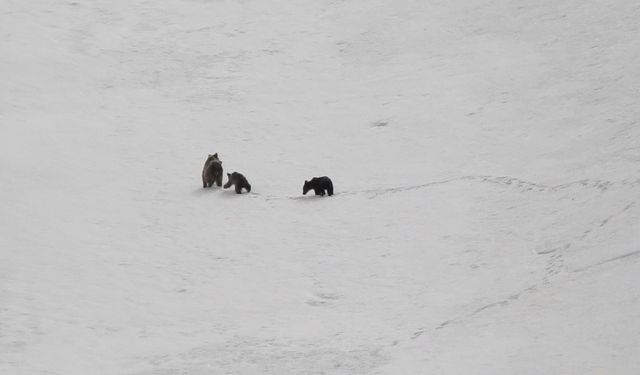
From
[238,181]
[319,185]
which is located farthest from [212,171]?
[319,185]

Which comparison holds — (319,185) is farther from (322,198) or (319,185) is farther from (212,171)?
(212,171)

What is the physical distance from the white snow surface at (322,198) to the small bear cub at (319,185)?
234mm

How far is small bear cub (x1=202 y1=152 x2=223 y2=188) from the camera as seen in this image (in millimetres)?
14359

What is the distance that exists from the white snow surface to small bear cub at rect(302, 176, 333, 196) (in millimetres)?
234

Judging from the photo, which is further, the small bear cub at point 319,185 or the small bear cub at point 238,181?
the small bear cub at point 238,181

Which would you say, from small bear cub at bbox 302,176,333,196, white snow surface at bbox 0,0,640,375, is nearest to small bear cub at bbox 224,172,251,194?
white snow surface at bbox 0,0,640,375

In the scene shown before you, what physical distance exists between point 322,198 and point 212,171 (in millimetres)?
1456

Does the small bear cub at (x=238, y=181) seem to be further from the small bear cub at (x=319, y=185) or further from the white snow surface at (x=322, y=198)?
the small bear cub at (x=319, y=185)

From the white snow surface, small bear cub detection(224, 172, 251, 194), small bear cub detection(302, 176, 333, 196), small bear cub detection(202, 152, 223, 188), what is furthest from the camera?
small bear cub detection(202, 152, 223, 188)

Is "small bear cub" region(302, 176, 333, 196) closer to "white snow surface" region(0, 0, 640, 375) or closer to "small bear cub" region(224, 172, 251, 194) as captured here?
"white snow surface" region(0, 0, 640, 375)

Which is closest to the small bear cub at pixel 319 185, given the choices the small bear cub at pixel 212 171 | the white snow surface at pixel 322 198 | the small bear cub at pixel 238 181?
the white snow surface at pixel 322 198

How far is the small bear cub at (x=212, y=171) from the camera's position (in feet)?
47.1

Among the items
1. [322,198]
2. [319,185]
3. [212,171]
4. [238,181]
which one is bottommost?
[322,198]

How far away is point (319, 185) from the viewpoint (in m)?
14.0
